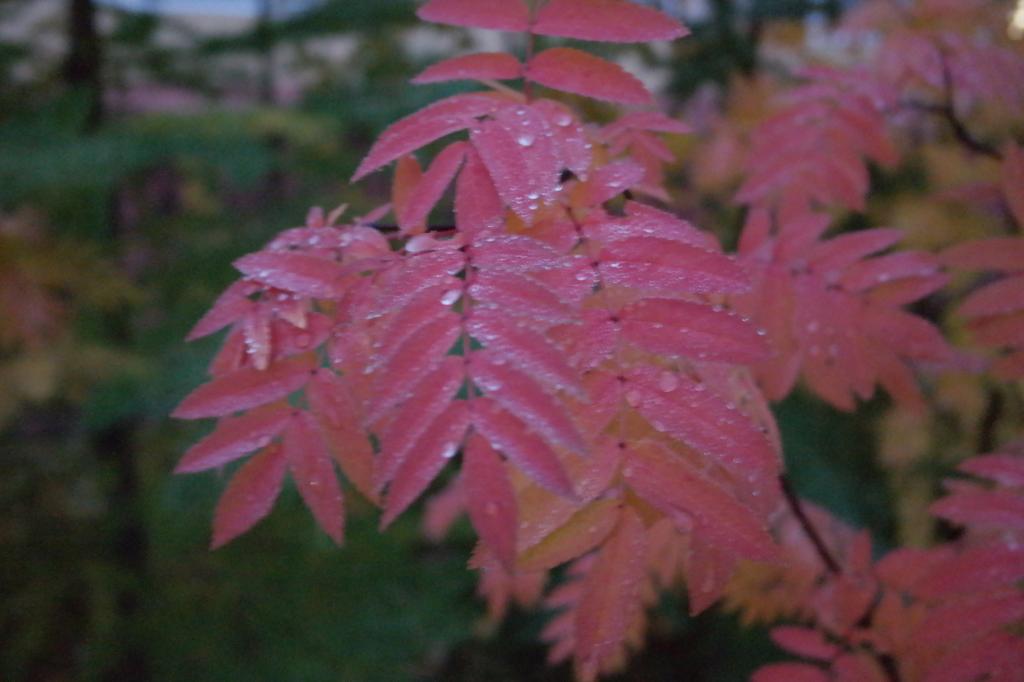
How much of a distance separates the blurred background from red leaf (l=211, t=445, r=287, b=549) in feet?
5.78

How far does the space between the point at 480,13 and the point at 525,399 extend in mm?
497

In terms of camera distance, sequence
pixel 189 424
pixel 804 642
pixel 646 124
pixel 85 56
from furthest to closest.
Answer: pixel 189 424 → pixel 85 56 → pixel 804 642 → pixel 646 124

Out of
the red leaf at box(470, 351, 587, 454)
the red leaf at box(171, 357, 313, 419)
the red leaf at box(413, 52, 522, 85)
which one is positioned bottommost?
the red leaf at box(171, 357, 313, 419)

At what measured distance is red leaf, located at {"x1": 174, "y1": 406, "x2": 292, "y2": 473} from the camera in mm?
745

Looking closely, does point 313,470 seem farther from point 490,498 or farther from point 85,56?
point 85,56

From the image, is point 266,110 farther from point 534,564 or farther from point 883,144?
point 534,564

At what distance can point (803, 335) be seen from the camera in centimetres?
109

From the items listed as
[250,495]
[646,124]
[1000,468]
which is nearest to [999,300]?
[1000,468]

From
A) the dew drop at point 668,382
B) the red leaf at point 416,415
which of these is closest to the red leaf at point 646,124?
the dew drop at point 668,382

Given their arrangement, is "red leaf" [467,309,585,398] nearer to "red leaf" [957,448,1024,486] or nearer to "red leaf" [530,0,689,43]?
"red leaf" [530,0,689,43]

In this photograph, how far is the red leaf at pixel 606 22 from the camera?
0.77 m

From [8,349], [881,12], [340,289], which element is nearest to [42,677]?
[8,349]

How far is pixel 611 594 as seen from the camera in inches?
25.3

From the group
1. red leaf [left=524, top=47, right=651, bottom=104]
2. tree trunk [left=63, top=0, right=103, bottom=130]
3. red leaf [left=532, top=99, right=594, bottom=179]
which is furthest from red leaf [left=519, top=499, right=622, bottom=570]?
tree trunk [left=63, top=0, right=103, bottom=130]
